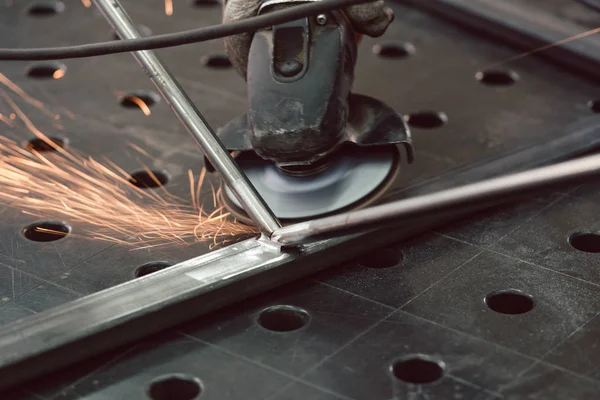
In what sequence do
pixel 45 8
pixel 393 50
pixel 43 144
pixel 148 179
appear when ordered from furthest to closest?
pixel 45 8 → pixel 393 50 → pixel 43 144 → pixel 148 179

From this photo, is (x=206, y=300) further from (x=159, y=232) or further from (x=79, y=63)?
(x=79, y=63)

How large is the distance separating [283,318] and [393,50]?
1006 millimetres

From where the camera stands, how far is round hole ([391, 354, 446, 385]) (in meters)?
1.49

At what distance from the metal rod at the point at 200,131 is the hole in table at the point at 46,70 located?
1.61 ft

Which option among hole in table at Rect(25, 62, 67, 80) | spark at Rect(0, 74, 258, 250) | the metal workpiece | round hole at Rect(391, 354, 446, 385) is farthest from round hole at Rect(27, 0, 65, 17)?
round hole at Rect(391, 354, 446, 385)

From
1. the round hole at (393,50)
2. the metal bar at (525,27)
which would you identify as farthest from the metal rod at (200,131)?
the metal bar at (525,27)

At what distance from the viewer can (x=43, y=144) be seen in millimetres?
2096

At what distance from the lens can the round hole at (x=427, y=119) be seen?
216 cm

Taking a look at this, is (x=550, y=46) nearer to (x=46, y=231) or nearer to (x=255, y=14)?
(x=255, y=14)

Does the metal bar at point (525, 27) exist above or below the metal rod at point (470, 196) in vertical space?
above

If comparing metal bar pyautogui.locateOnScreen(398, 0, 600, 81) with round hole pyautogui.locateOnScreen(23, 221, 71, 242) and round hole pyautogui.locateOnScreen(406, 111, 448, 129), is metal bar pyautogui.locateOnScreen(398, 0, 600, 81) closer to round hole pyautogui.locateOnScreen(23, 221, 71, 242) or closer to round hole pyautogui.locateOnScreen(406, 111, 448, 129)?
round hole pyautogui.locateOnScreen(406, 111, 448, 129)

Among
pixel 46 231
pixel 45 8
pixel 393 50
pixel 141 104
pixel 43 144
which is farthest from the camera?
pixel 45 8

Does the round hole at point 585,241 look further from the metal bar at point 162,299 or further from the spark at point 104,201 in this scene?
the spark at point 104,201

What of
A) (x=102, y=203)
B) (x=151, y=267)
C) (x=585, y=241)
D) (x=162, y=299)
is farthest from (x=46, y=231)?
(x=585, y=241)
